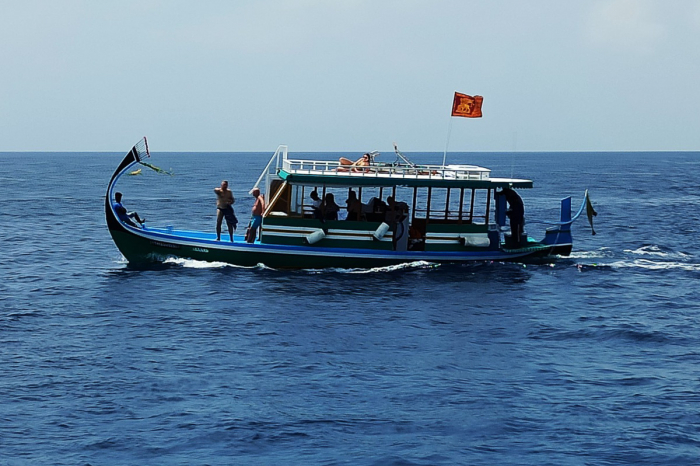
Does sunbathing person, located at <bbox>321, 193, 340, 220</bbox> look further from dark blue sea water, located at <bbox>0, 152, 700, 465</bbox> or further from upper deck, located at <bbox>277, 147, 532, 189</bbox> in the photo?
dark blue sea water, located at <bbox>0, 152, 700, 465</bbox>

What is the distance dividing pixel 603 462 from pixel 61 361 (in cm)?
1182

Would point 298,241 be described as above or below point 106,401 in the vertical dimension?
above

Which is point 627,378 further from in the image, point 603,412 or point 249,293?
point 249,293

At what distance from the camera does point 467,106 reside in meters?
29.9

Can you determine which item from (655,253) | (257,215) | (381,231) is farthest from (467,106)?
(655,253)

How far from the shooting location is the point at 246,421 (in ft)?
52.2

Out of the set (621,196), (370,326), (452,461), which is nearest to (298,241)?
(370,326)

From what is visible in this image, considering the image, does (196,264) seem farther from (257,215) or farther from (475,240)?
(475,240)

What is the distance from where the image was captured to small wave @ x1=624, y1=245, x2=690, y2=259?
3473 centimetres

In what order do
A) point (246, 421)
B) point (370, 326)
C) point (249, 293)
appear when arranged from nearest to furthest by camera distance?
point (246, 421) < point (370, 326) < point (249, 293)

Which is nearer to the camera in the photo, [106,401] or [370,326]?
[106,401]

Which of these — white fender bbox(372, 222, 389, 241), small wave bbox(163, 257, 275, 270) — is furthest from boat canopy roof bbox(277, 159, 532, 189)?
small wave bbox(163, 257, 275, 270)

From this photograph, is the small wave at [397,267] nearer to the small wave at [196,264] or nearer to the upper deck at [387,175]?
the upper deck at [387,175]

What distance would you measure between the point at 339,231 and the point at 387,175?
2.50 meters
